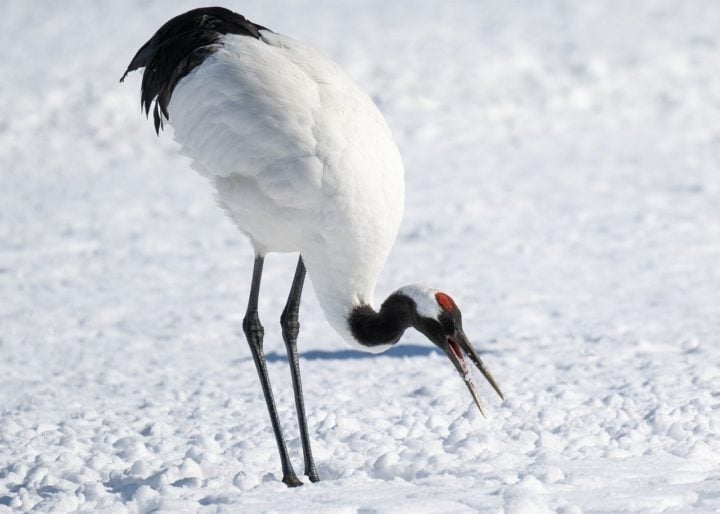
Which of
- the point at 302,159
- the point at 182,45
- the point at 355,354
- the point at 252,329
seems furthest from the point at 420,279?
the point at 302,159

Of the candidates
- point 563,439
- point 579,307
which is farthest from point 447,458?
point 579,307

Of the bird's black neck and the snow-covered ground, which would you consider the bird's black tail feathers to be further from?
the snow-covered ground

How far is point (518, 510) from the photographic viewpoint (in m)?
3.53

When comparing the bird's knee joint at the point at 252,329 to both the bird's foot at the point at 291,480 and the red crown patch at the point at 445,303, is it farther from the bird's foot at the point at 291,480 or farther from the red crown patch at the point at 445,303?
the red crown patch at the point at 445,303

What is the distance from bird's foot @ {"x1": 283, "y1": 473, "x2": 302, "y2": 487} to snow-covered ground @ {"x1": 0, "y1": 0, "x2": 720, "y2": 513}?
63 mm

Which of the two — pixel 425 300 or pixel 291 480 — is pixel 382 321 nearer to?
pixel 425 300

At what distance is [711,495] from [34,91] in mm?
9196

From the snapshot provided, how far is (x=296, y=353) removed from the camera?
4.53m

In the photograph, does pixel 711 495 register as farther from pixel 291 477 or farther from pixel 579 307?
pixel 579 307

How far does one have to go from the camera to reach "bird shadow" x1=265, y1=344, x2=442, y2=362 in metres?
5.80

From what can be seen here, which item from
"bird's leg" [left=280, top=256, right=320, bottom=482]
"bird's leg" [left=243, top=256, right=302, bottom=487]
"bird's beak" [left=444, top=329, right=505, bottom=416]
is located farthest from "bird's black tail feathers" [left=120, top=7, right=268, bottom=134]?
"bird's beak" [left=444, top=329, right=505, bottom=416]

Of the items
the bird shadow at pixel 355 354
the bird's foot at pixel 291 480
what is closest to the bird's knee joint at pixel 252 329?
the bird's foot at pixel 291 480

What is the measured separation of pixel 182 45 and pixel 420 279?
2.89 meters

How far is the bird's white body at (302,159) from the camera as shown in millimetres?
3975
